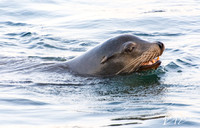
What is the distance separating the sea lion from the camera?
8.01 meters

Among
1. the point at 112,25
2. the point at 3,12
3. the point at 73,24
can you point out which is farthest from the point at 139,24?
the point at 3,12

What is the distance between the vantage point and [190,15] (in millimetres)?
16344

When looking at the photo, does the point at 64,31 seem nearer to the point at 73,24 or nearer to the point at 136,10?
the point at 73,24

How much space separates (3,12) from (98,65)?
34.5 feet

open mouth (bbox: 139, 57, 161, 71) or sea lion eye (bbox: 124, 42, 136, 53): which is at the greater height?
sea lion eye (bbox: 124, 42, 136, 53)

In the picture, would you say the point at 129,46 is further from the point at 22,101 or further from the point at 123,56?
the point at 22,101

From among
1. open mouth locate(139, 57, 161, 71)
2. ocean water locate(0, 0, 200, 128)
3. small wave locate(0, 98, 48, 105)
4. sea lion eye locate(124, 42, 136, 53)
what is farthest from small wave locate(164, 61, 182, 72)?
small wave locate(0, 98, 48, 105)

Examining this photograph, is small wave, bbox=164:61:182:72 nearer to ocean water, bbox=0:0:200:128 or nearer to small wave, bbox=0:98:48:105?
ocean water, bbox=0:0:200:128

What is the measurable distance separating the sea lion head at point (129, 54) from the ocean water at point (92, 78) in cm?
22

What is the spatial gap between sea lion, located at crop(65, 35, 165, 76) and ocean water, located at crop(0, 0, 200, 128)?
0.21 m

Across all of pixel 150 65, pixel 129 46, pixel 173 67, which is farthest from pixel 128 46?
pixel 173 67

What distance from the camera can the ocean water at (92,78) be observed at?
554 centimetres

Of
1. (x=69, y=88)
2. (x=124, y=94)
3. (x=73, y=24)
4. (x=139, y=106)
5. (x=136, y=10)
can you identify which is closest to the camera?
(x=139, y=106)

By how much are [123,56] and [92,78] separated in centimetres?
72
